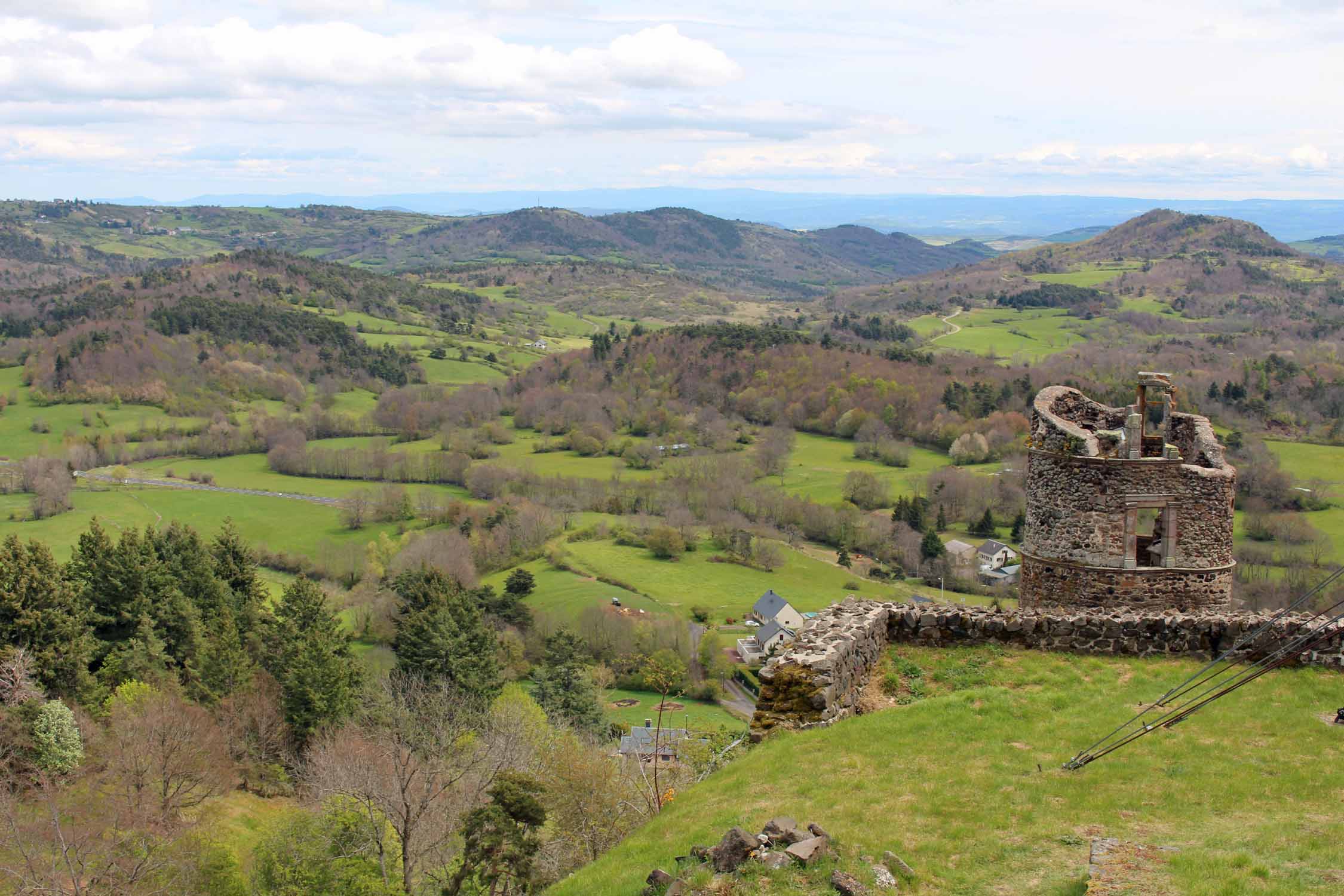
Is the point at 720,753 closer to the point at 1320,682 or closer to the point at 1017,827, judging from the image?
the point at 1017,827

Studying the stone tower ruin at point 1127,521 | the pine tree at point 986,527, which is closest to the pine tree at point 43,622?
the stone tower ruin at point 1127,521

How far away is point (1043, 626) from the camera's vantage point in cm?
1556

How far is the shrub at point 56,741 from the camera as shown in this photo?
33.5 metres

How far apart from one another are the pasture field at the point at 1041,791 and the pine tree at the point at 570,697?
1275 inches

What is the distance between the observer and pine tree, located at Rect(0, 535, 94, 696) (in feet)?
121

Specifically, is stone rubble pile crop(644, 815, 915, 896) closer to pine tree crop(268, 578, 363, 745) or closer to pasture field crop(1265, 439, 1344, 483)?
pine tree crop(268, 578, 363, 745)

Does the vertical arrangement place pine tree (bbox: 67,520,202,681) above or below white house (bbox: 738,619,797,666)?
above

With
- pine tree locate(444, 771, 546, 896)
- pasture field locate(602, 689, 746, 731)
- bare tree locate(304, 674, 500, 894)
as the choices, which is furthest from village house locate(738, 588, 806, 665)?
pine tree locate(444, 771, 546, 896)

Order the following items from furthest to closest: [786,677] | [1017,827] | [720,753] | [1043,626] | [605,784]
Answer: [605,784]
[720,753]
[1043,626]
[786,677]
[1017,827]

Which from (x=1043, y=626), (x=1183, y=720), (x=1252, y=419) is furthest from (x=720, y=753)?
(x=1252, y=419)

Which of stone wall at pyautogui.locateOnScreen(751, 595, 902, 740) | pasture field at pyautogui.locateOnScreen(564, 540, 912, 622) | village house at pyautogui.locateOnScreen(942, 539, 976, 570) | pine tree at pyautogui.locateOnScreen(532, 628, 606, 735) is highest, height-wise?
stone wall at pyautogui.locateOnScreen(751, 595, 902, 740)

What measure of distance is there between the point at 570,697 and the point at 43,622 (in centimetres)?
2289

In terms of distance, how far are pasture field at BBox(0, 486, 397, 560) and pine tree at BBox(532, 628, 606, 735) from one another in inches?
1730

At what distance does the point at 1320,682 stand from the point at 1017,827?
6.40 metres
